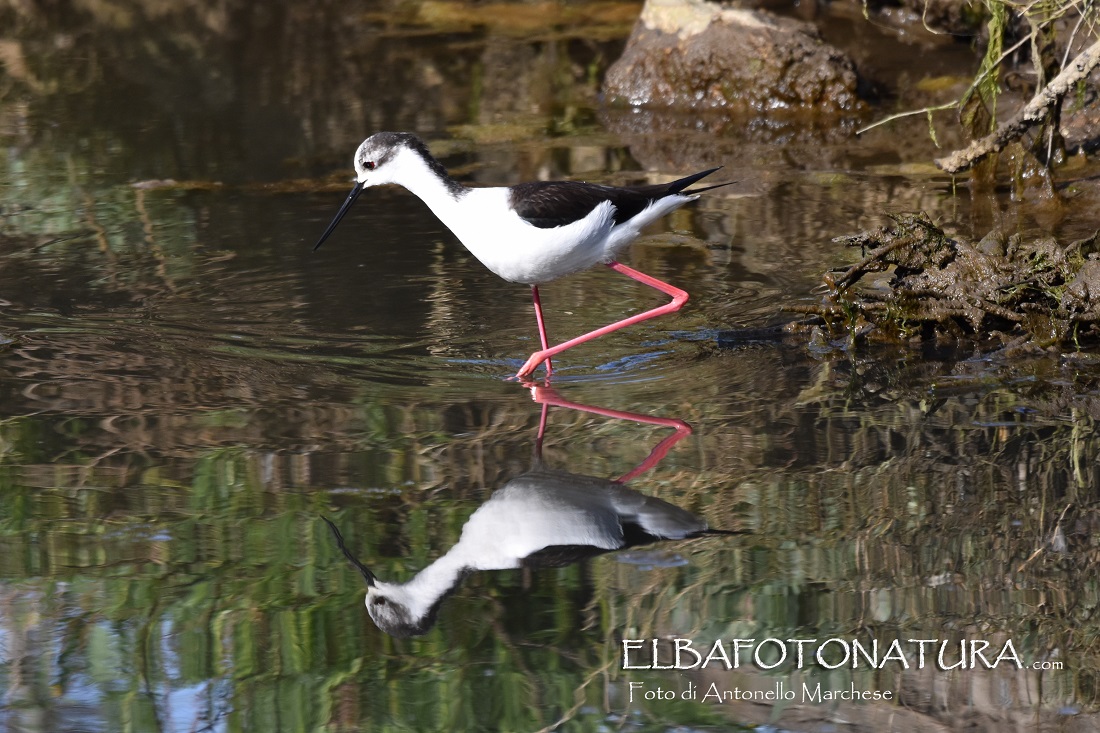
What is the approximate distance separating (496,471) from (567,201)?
4.48 ft

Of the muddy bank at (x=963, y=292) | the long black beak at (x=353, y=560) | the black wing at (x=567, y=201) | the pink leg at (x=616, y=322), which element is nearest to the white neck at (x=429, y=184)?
the black wing at (x=567, y=201)

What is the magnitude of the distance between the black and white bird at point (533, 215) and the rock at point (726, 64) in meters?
3.85

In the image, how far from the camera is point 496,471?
13.8 ft

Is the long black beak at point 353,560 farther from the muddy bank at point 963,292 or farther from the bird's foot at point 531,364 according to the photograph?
the muddy bank at point 963,292

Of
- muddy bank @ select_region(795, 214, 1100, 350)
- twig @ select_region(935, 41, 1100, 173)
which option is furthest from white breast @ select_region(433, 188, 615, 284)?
twig @ select_region(935, 41, 1100, 173)

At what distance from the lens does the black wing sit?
508 centimetres

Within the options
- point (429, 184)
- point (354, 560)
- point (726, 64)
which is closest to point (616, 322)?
point (429, 184)

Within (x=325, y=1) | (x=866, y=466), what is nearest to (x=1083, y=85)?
(x=866, y=466)

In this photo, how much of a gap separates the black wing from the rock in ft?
12.9

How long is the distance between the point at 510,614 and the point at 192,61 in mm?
8583

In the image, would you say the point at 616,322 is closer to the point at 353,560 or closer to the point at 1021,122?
the point at 353,560

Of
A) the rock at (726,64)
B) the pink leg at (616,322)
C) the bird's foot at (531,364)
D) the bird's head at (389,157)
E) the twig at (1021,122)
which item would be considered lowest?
the bird's foot at (531,364)

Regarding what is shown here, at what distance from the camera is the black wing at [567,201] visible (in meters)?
5.08

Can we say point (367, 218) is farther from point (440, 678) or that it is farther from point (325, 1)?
point (325, 1)
